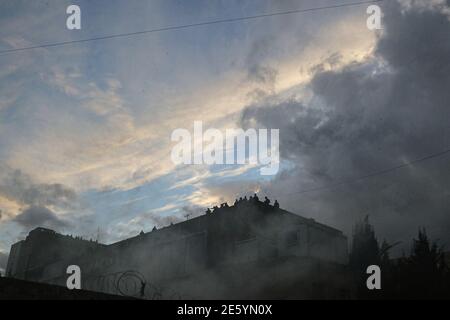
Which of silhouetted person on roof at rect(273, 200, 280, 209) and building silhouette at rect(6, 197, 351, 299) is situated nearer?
building silhouette at rect(6, 197, 351, 299)

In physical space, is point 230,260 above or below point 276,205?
below

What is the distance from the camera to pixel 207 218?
1145 inches

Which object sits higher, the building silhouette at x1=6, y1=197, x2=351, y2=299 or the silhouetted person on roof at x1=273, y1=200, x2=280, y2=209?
the silhouetted person on roof at x1=273, y1=200, x2=280, y2=209

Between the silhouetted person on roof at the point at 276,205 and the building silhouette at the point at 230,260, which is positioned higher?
the silhouetted person on roof at the point at 276,205

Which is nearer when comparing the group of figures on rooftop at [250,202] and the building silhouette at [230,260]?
the building silhouette at [230,260]

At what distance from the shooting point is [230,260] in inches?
1053

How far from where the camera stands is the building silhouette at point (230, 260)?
1895cm

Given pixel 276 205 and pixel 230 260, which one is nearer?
pixel 230 260

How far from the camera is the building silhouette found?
19.0m
